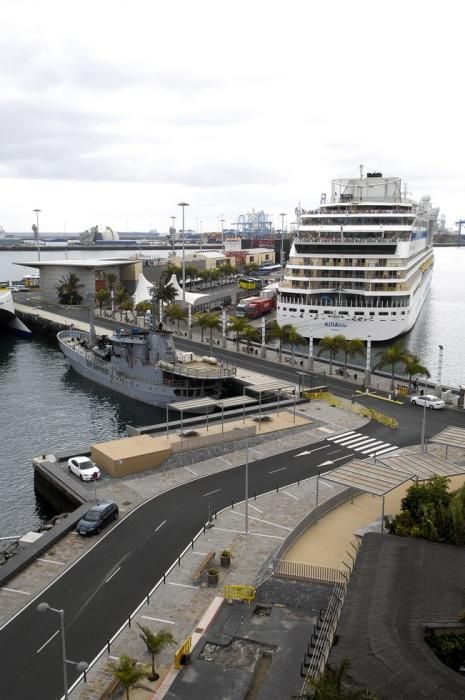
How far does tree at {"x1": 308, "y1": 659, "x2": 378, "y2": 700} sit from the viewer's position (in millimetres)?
16203

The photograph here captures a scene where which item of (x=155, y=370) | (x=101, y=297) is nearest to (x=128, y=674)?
(x=155, y=370)

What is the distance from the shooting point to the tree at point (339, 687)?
1620cm

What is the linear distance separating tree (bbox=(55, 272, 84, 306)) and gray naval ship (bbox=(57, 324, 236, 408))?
53236mm

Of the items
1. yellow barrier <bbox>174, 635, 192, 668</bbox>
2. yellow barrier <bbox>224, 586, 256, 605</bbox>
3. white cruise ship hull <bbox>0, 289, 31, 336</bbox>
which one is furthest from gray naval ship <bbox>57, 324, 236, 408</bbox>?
yellow barrier <bbox>174, 635, 192, 668</bbox>

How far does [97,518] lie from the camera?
107ft

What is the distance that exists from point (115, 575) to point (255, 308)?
283 ft

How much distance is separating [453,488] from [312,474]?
32.0 feet

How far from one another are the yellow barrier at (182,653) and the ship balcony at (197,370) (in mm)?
39683

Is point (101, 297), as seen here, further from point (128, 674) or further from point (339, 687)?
point (339, 687)

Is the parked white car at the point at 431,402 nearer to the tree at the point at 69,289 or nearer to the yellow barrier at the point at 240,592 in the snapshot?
the yellow barrier at the point at 240,592

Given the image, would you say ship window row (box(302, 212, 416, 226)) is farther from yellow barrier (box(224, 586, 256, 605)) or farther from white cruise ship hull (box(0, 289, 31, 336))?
yellow barrier (box(224, 586, 256, 605))

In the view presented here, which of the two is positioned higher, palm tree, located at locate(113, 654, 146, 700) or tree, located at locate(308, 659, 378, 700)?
tree, located at locate(308, 659, 378, 700)

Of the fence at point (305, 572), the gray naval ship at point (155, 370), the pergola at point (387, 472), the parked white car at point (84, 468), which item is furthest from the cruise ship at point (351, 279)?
the fence at point (305, 572)

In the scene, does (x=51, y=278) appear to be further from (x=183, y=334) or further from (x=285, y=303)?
(x=285, y=303)
